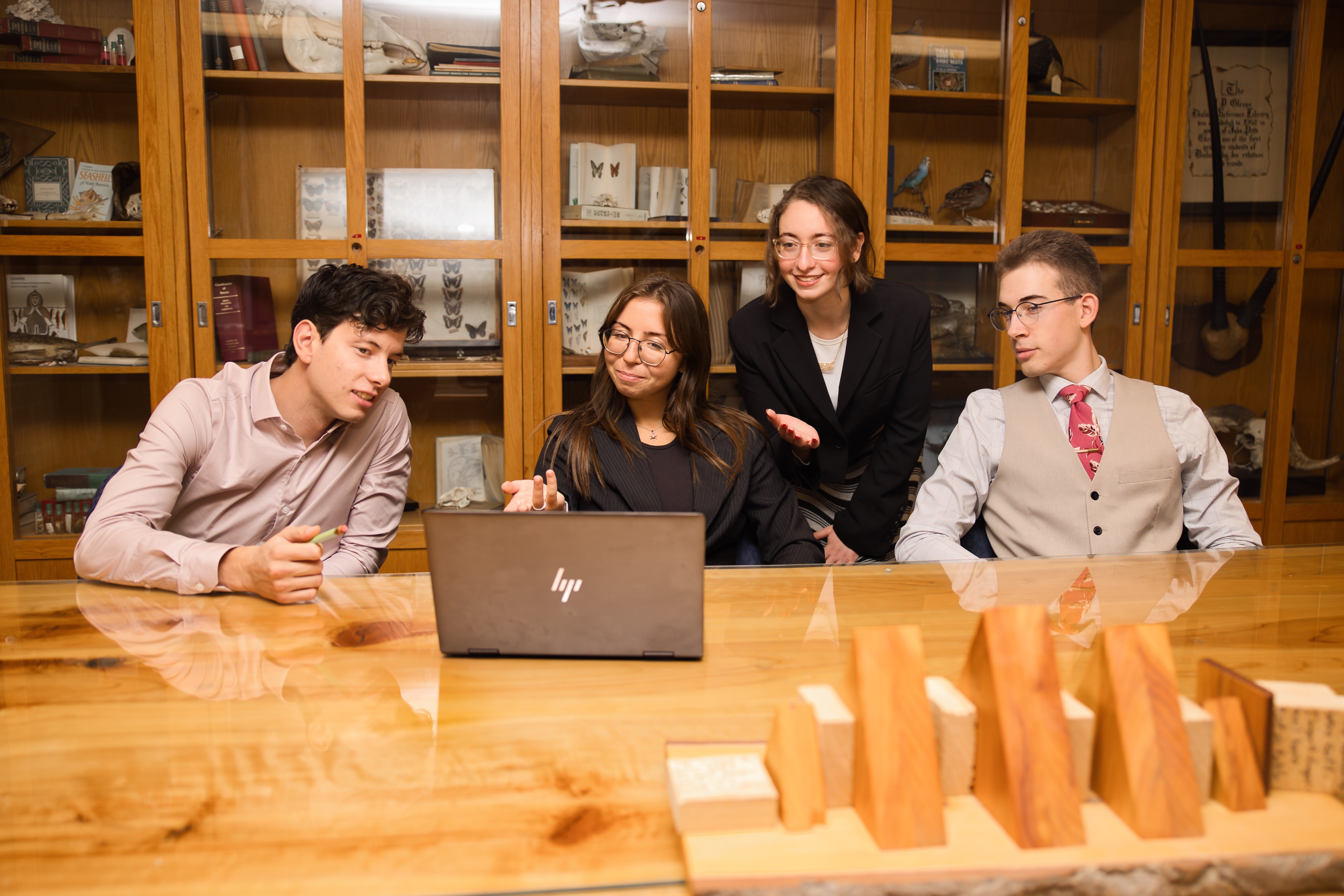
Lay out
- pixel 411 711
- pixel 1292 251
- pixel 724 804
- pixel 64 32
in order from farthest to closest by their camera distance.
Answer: pixel 1292 251, pixel 64 32, pixel 411 711, pixel 724 804

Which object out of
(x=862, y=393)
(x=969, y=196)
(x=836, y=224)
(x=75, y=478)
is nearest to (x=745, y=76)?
(x=969, y=196)

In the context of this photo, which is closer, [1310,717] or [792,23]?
[1310,717]

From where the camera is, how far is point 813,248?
83.1 inches

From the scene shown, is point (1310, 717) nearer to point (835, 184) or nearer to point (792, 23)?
point (835, 184)

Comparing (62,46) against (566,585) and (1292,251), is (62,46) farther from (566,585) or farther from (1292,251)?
(1292,251)

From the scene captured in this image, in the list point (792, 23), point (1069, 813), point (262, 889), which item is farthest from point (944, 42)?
point (262, 889)

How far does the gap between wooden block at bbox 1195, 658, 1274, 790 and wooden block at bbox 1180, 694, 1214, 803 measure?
0.12 ft

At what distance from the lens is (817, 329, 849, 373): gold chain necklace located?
224cm

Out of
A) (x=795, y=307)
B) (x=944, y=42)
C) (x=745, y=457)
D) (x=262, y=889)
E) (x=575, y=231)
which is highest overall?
(x=944, y=42)

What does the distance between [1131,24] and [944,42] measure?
64cm

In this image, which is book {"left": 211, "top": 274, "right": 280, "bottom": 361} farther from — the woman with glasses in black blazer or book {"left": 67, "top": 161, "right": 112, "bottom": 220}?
the woman with glasses in black blazer

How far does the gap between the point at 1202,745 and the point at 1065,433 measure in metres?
1.15

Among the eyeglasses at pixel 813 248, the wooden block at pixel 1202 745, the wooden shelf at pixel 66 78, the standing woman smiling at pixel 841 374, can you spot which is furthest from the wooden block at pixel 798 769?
the wooden shelf at pixel 66 78

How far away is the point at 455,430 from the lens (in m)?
2.87
